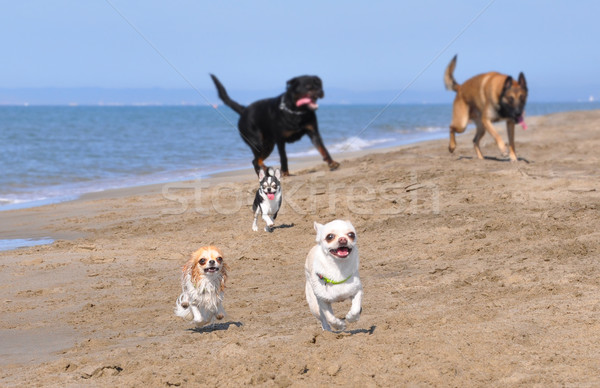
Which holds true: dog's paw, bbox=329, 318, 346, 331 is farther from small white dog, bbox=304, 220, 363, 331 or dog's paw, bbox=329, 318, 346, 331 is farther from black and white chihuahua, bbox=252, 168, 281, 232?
black and white chihuahua, bbox=252, 168, 281, 232

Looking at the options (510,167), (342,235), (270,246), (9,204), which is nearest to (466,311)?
(342,235)

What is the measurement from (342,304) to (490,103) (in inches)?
361

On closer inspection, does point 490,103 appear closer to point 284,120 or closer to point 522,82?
point 522,82

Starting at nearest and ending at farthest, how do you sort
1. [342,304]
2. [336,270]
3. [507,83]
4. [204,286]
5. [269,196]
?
[336,270], [204,286], [342,304], [269,196], [507,83]

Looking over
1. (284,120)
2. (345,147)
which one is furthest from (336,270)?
(345,147)

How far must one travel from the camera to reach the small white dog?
486 cm

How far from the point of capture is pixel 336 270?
4.93m

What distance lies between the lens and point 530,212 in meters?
8.80

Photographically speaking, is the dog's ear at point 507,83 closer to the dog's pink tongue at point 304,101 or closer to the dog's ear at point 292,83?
the dog's pink tongue at point 304,101

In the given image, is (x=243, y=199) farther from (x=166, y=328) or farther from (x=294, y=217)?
(x=166, y=328)

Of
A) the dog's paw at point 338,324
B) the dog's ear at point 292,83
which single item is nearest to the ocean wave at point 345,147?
the dog's ear at point 292,83

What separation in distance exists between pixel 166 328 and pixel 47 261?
3021 millimetres

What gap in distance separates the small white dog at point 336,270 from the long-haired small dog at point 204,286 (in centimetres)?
91

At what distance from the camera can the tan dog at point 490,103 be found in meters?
13.8
